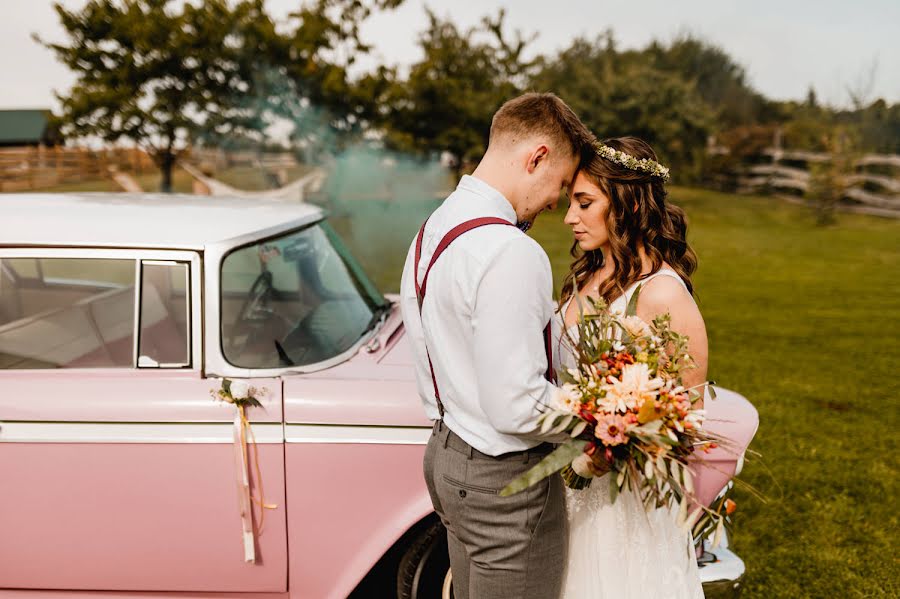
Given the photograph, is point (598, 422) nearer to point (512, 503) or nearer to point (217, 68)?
point (512, 503)

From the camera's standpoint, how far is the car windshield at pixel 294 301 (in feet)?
10.1

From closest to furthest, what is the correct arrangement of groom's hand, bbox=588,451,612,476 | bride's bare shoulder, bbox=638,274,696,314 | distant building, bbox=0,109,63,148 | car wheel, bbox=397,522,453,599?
groom's hand, bbox=588,451,612,476 → bride's bare shoulder, bbox=638,274,696,314 → car wheel, bbox=397,522,453,599 → distant building, bbox=0,109,63,148

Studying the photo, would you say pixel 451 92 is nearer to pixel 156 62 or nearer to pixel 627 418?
pixel 156 62

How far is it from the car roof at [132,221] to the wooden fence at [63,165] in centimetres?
1295

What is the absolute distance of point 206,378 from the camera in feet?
9.48

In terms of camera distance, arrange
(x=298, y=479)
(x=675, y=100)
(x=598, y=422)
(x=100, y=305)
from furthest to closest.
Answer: (x=675, y=100) < (x=100, y=305) < (x=298, y=479) < (x=598, y=422)

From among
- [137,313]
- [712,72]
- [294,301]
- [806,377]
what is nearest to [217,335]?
[137,313]

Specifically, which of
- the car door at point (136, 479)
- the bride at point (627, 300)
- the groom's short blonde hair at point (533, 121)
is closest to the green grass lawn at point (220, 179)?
the car door at point (136, 479)

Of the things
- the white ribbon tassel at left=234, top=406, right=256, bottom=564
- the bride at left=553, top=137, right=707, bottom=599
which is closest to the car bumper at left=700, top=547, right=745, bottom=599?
the bride at left=553, top=137, right=707, bottom=599

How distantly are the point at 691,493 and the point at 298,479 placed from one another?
4.92 feet

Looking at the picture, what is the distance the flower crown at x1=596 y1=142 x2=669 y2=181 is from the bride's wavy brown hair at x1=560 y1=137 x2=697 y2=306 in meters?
0.02

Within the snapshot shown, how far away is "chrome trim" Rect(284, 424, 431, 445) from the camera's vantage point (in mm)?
2752

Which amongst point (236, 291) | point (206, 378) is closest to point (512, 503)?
point (206, 378)

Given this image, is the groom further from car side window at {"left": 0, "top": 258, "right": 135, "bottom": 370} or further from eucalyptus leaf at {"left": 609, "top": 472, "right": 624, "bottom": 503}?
car side window at {"left": 0, "top": 258, "right": 135, "bottom": 370}
